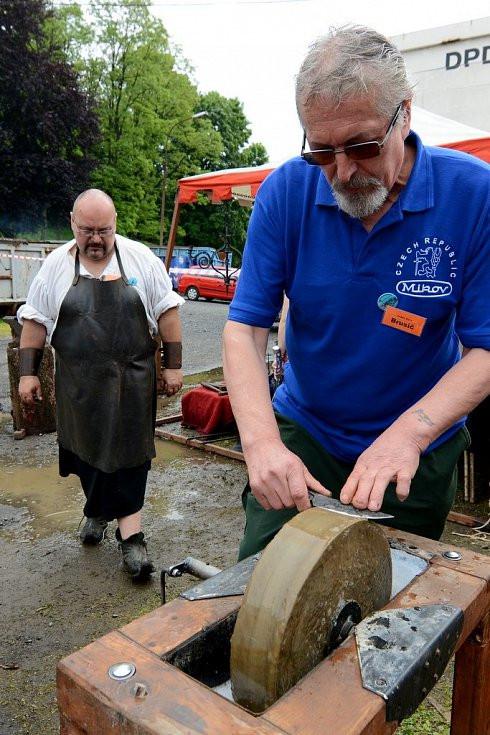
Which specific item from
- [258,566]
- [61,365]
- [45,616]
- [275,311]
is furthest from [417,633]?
[61,365]

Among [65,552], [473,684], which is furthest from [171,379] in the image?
[473,684]

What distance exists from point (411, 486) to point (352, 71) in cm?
109

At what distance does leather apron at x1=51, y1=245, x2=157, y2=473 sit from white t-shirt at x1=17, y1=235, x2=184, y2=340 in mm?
50

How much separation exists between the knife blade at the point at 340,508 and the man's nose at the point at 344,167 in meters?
0.73

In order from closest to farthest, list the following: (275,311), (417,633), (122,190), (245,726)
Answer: (245,726) < (417,633) < (275,311) < (122,190)

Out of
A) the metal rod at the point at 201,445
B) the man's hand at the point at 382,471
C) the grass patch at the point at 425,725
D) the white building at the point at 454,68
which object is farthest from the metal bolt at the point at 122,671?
the white building at the point at 454,68

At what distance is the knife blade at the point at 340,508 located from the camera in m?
1.30

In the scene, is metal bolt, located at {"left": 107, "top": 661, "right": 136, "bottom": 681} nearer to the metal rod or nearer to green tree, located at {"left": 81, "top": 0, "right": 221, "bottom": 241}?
the metal rod

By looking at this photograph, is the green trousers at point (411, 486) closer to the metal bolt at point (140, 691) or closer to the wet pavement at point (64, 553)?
the metal bolt at point (140, 691)

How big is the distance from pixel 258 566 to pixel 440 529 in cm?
91

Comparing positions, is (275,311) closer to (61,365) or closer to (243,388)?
(243,388)

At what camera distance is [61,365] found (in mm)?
3158

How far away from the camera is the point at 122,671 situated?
1052 mm

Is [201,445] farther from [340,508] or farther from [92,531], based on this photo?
[340,508]
